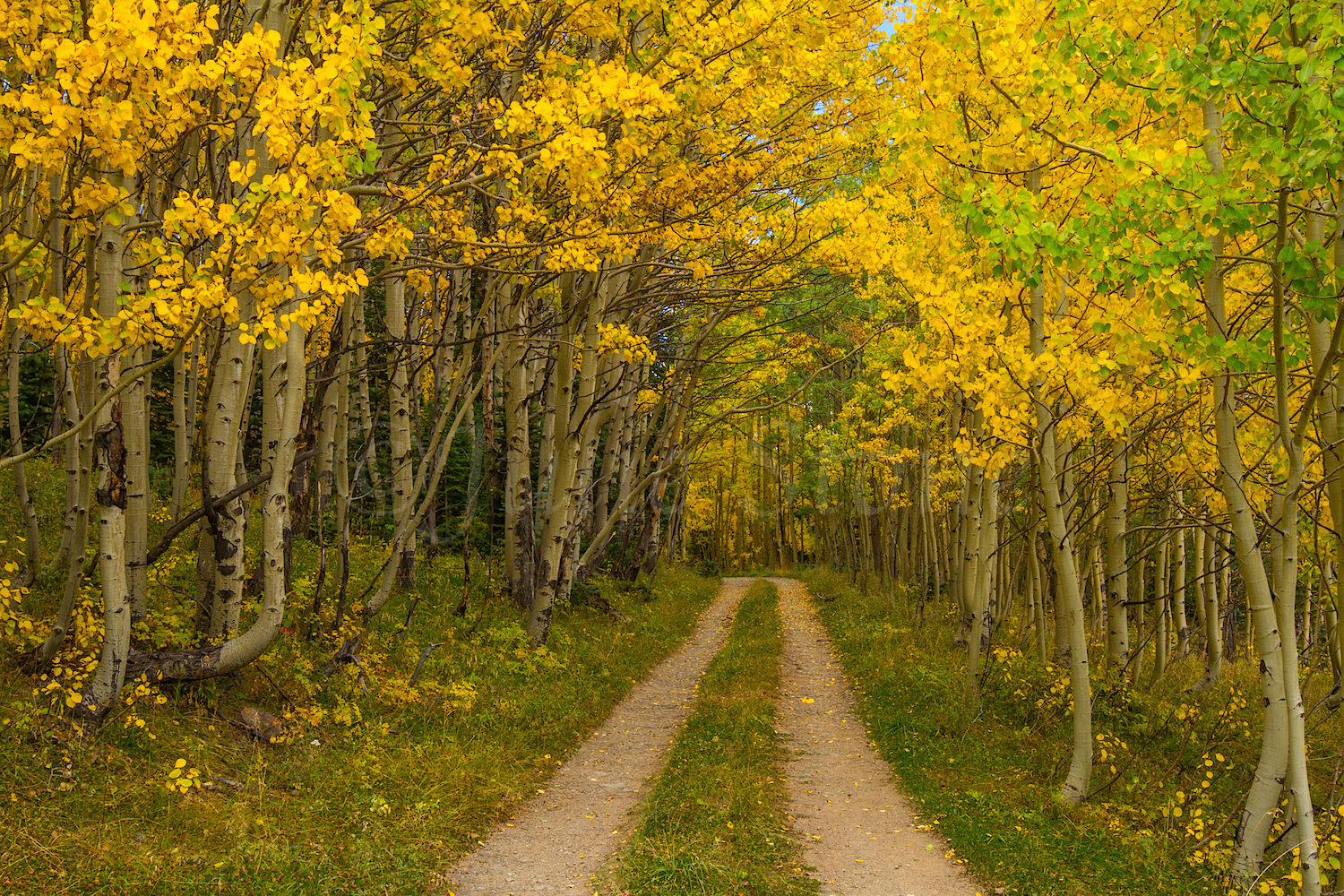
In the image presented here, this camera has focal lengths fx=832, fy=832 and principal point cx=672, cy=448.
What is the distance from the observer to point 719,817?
6020mm

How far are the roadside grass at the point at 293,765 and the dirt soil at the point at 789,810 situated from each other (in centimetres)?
25

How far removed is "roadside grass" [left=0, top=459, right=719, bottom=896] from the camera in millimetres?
4312

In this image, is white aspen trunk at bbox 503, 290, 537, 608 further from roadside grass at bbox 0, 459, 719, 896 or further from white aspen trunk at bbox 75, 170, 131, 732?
white aspen trunk at bbox 75, 170, 131, 732

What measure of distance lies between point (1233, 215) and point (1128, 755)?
6876 mm

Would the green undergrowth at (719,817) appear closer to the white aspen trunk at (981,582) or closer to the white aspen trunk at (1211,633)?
the white aspen trunk at (981,582)

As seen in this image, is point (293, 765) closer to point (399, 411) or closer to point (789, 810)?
point (789, 810)

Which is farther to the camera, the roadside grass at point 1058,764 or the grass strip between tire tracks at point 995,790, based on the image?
the roadside grass at point 1058,764

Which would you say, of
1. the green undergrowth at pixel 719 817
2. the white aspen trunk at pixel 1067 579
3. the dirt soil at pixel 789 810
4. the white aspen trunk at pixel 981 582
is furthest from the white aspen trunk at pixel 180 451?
the white aspen trunk at pixel 981 582

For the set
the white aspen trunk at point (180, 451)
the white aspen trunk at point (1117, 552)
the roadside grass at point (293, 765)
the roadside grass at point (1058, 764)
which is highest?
the white aspen trunk at point (180, 451)

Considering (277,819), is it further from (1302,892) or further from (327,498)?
(327,498)

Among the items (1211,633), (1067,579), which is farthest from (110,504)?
(1211,633)

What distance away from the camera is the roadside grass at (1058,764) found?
574 cm

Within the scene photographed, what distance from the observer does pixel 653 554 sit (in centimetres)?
2025

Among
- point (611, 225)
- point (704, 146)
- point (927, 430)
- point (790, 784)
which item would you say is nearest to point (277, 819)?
point (790, 784)
